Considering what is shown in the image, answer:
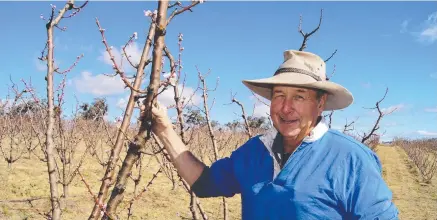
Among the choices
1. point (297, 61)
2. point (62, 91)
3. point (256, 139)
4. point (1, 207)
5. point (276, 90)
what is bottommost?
point (1, 207)

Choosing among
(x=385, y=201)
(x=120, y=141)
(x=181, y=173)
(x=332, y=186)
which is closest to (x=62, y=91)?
(x=181, y=173)

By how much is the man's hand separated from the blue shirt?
1.75ft

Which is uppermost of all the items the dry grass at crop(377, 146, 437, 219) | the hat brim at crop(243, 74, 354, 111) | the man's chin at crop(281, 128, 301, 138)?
the hat brim at crop(243, 74, 354, 111)

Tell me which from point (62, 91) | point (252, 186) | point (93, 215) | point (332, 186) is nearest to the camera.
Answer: point (93, 215)

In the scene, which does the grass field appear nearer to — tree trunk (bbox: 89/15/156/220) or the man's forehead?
the man's forehead

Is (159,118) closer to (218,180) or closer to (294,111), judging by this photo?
(218,180)

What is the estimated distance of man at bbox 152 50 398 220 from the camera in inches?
65.8

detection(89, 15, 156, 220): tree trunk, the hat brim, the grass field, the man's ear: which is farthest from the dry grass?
detection(89, 15, 156, 220): tree trunk

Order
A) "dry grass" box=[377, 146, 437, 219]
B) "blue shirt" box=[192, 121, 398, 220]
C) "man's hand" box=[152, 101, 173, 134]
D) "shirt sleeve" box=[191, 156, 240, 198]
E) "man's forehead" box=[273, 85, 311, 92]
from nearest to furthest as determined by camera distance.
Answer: "blue shirt" box=[192, 121, 398, 220], "man's hand" box=[152, 101, 173, 134], "man's forehead" box=[273, 85, 311, 92], "shirt sleeve" box=[191, 156, 240, 198], "dry grass" box=[377, 146, 437, 219]

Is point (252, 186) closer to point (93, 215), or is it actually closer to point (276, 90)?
point (276, 90)

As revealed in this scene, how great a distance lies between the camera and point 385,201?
1626 millimetres

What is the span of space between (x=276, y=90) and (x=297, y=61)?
0.20 m

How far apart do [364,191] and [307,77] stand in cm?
64

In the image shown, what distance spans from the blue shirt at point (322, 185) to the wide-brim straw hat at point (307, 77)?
0.21 metres
